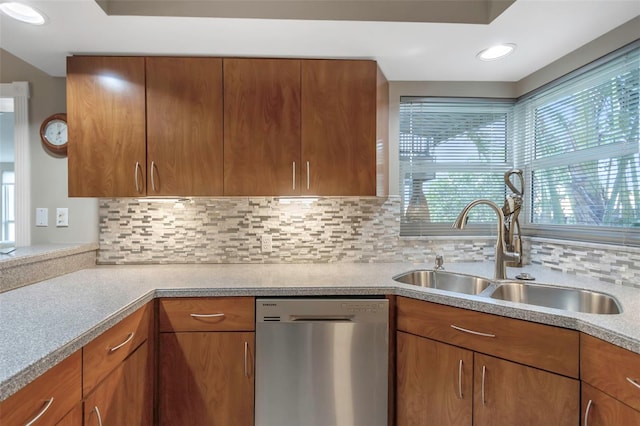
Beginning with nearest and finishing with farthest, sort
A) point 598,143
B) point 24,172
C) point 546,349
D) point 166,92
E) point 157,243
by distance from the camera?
point 546,349 < point 598,143 < point 166,92 < point 24,172 < point 157,243

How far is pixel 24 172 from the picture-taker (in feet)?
6.36

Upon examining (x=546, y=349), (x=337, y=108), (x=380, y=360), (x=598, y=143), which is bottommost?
(x=380, y=360)

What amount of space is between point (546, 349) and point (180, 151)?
1.91 m

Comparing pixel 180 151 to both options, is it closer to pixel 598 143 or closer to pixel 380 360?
pixel 380 360

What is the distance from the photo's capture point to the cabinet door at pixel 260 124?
1806mm

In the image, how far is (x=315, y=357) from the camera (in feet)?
5.04

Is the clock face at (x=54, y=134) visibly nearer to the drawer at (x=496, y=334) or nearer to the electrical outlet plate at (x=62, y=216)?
the electrical outlet plate at (x=62, y=216)

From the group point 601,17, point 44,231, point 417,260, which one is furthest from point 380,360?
point 44,231

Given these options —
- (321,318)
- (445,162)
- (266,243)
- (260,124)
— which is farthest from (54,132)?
(445,162)

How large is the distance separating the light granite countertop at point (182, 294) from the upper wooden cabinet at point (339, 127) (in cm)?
52

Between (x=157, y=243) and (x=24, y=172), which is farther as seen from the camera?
(x=157, y=243)

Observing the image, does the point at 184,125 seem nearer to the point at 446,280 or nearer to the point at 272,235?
the point at 272,235

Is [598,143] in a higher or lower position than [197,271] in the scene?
higher

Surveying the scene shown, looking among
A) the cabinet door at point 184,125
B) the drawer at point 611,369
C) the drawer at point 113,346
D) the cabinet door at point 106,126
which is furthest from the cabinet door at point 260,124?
the drawer at point 611,369
